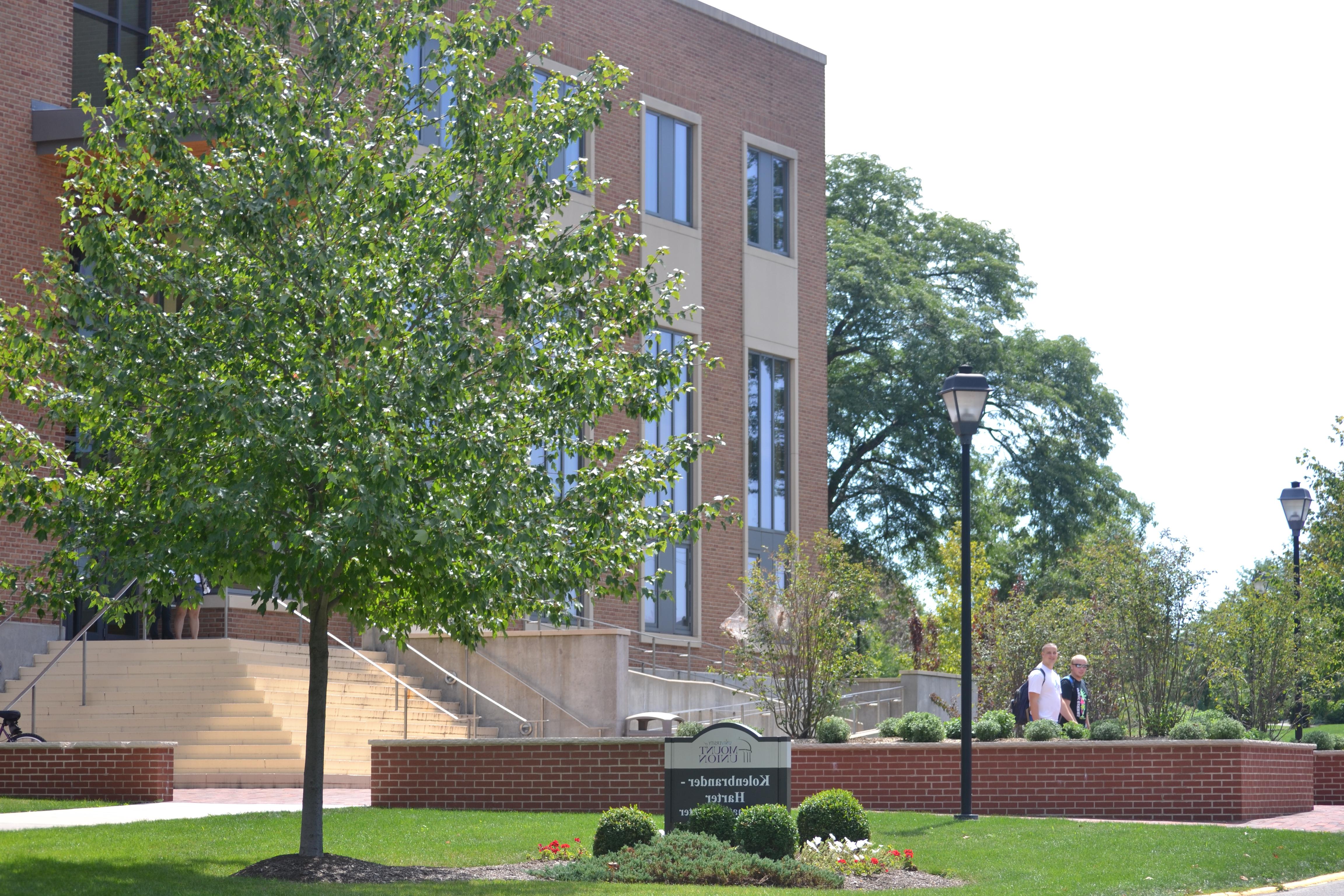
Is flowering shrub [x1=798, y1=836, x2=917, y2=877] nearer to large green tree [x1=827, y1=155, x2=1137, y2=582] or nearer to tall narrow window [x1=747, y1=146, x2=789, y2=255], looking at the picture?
tall narrow window [x1=747, y1=146, x2=789, y2=255]

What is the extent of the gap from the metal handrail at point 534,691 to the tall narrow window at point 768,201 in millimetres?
15070

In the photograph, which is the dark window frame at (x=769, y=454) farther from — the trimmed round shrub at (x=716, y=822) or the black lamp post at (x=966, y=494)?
the trimmed round shrub at (x=716, y=822)

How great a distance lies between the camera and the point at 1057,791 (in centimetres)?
1780

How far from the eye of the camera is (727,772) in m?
13.8

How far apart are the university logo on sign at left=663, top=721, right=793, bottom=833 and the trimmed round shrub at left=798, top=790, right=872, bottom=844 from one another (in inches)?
15.2

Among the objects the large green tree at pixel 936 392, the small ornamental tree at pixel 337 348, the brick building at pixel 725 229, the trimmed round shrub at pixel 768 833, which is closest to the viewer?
the small ornamental tree at pixel 337 348

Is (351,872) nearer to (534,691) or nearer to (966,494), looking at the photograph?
(966,494)

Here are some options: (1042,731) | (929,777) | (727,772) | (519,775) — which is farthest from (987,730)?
(727,772)

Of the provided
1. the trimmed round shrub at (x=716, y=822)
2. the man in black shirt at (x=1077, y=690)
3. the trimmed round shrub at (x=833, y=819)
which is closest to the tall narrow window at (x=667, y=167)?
the man in black shirt at (x=1077, y=690)

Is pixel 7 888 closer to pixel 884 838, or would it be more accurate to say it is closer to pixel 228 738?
pixel 884 838

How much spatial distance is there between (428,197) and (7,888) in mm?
6077

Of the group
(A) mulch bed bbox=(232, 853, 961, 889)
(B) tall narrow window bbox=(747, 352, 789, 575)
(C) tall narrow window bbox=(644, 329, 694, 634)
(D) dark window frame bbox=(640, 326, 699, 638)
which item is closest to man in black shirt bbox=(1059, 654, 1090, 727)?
(A) mulch bed bbox=(232, 853, 961, 889)

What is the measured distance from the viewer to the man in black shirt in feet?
65.0

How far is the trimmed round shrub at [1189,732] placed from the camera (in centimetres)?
1805
